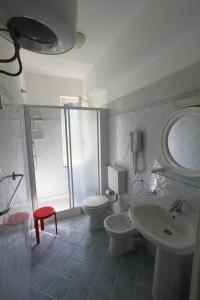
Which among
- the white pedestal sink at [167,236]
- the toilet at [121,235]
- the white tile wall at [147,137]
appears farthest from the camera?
the toilet at [121,235]

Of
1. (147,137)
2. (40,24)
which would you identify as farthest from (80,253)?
(40,24)

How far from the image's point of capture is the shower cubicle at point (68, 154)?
2.41 metres

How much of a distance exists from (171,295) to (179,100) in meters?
1.58

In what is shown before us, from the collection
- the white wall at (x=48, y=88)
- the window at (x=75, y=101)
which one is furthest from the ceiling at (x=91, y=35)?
the window at (x=75, y=101)

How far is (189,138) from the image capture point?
1.23 meters

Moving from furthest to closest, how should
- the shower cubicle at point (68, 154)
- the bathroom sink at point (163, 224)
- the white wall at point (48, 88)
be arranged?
the white wall at point (48, 88) < the shower cubicle at point (68, 154) < the bathroom sink at point (163, 224)

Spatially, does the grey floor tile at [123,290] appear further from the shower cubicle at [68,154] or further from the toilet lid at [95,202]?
the shower cubicle at [68,154]

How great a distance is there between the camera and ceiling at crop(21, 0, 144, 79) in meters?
1.38

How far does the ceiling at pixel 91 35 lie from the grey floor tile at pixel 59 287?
258 centimetres

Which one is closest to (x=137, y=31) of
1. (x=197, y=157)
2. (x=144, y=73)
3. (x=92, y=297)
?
(x=144, y=73)

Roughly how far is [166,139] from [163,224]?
2.49ft

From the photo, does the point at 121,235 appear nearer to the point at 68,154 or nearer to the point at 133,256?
the point at 133,256

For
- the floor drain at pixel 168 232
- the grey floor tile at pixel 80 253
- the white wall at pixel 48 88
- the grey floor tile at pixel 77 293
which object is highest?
the white wall at pixel 48 88

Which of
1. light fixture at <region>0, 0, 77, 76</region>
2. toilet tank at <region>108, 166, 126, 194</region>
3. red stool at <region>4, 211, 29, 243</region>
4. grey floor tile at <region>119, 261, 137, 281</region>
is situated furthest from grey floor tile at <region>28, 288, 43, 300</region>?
light fixture at <region>0, 0, 77, 76</region>
